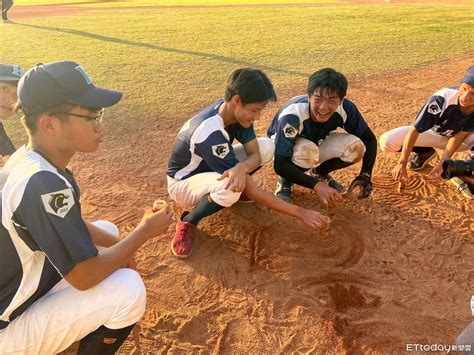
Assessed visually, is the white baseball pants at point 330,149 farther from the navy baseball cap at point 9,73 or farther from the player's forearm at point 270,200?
the navy baseball cap at point 9,73

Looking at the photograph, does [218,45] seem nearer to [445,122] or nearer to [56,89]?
[445,122]

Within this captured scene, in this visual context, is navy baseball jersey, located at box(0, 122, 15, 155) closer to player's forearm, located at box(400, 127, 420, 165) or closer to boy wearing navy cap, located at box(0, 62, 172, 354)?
boy wearing navy cap, located at box(0, 62, 172, 354)

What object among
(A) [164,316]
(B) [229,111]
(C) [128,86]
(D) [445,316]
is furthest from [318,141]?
(C) [128,86]

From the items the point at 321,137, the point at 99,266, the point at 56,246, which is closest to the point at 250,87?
the point at 321,137

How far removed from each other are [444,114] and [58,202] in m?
3.82

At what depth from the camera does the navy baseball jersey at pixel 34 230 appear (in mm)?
1861

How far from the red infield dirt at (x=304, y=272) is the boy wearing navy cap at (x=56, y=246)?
0.70 meters

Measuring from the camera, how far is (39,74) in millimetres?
2068

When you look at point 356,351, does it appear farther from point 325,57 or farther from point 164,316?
point 325,57

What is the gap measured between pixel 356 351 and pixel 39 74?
2433 millimetres

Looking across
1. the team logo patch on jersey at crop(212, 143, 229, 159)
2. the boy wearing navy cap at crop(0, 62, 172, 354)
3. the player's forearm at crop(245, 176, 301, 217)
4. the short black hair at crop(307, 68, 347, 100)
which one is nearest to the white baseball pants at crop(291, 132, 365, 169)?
the short black hair at crop(307, 68, 347, 100)

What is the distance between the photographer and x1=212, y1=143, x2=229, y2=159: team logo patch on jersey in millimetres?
3328

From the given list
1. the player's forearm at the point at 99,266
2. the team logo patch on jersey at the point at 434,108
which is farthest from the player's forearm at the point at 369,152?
the player's forearm at the point at 99,266

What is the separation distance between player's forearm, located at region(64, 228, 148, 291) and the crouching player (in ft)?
4.13
